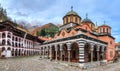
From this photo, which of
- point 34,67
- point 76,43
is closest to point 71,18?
point 76,43

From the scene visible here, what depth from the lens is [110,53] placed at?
43.3 meters

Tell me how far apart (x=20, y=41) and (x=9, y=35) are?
7340 millimetres

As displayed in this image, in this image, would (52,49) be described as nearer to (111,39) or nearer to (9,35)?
(9,35)

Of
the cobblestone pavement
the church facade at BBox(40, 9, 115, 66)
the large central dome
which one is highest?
the large central dome

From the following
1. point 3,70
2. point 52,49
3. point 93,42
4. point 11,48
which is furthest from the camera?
point 11,48

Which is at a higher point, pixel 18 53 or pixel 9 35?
pixel 9 35

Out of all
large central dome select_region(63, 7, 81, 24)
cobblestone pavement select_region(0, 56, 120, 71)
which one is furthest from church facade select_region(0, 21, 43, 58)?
cobblestone pavement select_region(0, 56, 120, 71)

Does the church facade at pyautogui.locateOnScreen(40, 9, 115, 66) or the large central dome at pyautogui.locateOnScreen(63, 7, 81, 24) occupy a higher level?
the large central dome at pyautogui.locateOnScreen(63, 7, 81, 24)

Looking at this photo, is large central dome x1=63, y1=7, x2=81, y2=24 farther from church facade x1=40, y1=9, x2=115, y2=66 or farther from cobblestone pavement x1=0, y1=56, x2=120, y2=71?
cobblestone pavement x1=0, y1=56, x2=120, y2=71

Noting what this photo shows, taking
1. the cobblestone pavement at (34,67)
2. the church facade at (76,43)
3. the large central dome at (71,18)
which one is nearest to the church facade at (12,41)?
the church facade at (76,43)

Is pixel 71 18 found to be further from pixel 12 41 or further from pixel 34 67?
pixel 34 67

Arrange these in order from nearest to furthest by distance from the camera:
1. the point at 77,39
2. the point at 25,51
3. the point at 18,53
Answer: the point at 77,39, the point at 18,53, the point at 25,51

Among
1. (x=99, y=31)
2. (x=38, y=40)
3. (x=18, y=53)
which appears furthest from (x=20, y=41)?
(x=99, y=31)

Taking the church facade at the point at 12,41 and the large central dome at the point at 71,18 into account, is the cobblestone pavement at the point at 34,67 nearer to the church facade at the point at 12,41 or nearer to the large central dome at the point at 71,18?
the large central dome at the point at 71,18
